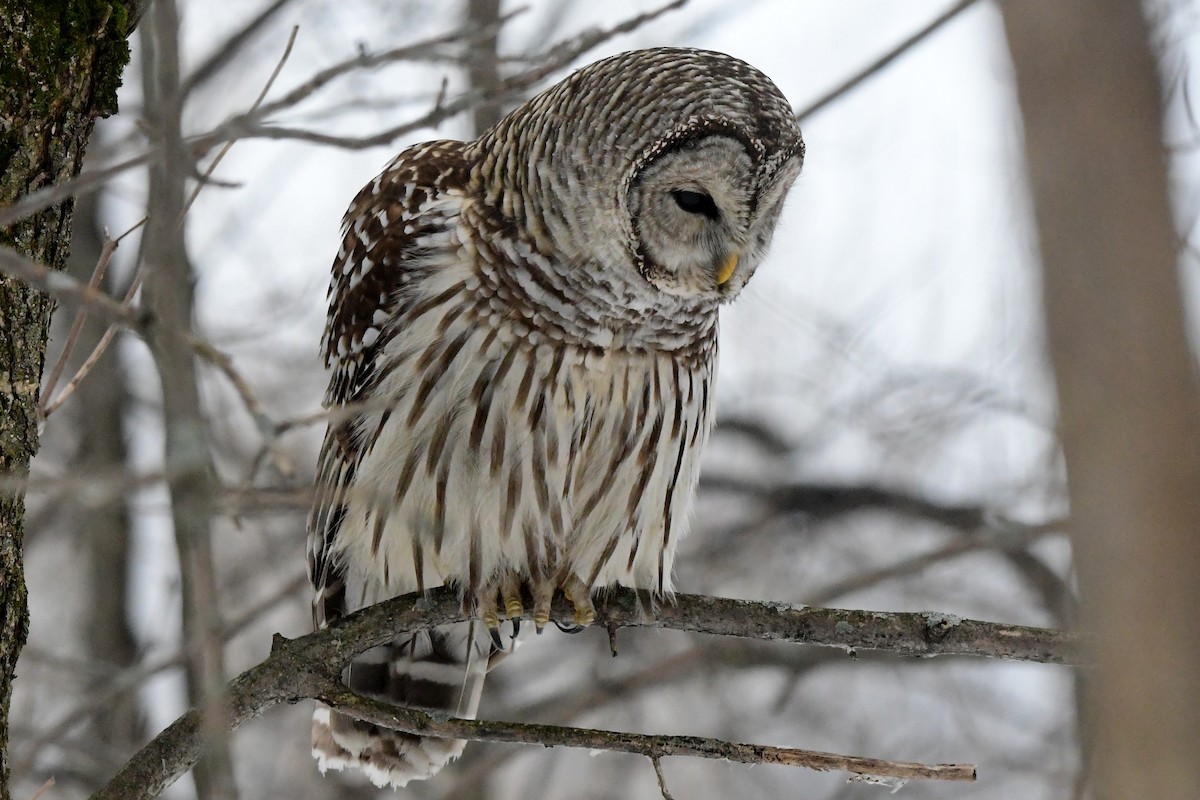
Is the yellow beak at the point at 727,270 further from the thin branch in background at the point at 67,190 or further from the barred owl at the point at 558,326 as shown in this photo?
the thin branch in background at the point at 67,190

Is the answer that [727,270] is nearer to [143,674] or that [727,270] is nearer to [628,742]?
[628,742]

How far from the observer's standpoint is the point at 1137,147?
2.51 m

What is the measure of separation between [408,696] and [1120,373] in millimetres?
2677

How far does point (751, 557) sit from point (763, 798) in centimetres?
245

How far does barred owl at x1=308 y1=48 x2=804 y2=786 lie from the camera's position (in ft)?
11.3

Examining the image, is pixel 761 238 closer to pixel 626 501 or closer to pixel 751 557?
pixel 626 501

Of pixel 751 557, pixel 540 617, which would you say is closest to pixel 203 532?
pixel 540 617

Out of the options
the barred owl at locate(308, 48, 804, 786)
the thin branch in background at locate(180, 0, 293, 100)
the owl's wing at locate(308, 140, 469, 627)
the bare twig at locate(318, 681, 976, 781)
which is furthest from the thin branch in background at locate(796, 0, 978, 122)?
the thin branch in background at locate(180, 0, 293, 100)

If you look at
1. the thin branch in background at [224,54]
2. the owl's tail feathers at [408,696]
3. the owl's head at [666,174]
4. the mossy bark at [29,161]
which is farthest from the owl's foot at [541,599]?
the thin branch in background at [224,54]

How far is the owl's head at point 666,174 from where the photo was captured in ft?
11.0

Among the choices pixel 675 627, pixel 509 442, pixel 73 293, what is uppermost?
pixel 509 442

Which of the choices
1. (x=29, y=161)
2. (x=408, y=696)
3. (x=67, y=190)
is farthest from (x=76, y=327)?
(x=408, y=696)

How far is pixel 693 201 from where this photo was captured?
3.46 meters

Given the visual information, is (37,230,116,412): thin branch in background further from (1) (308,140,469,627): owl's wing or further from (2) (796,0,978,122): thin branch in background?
(2) (796,0,978,122): thin branch in background
